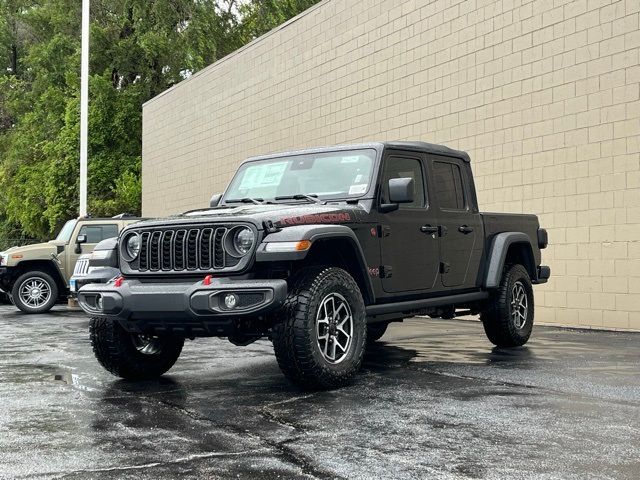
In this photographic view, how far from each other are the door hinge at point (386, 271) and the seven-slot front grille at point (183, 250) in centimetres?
152

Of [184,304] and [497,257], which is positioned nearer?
[184,304]

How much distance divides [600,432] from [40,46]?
1583 inches

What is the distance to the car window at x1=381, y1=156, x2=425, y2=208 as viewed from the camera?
766 centimetres

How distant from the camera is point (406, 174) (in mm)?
8070

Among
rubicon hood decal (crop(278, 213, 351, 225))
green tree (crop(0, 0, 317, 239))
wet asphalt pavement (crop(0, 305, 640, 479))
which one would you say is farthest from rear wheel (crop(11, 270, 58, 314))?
green tree (crop(0, 0, 317, 239))

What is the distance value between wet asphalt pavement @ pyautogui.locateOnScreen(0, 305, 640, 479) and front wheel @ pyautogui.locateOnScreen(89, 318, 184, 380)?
0.55 ft

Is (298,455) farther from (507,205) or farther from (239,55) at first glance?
(239,55)

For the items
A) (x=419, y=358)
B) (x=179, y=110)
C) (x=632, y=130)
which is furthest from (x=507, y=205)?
(x=179, y=110)

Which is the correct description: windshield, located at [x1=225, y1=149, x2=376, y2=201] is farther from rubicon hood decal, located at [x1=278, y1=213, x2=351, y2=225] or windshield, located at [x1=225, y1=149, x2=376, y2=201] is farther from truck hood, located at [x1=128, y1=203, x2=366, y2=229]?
rubicon hood decal, located at [x1=278, y1=213, x2=351, y2=225]

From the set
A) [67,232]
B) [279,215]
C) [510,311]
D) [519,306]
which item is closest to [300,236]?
[279,215]

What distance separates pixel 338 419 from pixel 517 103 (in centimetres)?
866

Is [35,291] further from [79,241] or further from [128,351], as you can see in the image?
[128,351]

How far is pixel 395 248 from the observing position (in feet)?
24.7

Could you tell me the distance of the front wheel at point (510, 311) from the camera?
9.09m
